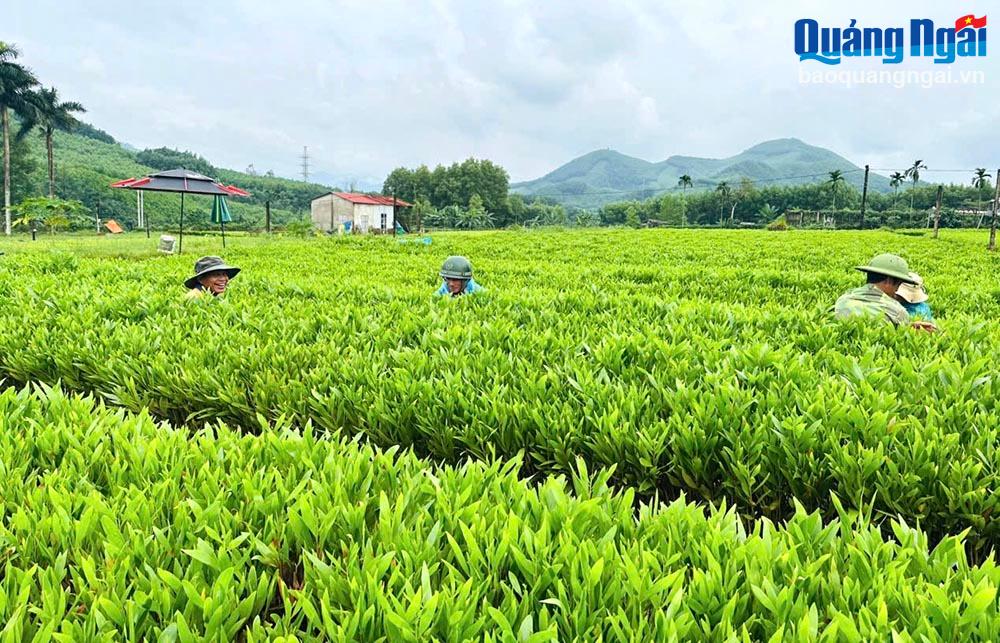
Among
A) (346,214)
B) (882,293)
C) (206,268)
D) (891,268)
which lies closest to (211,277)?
(206,268)

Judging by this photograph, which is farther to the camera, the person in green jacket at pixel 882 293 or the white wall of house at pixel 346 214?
the white wall of house at pixel 346 214

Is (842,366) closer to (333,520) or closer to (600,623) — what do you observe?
(600,623)

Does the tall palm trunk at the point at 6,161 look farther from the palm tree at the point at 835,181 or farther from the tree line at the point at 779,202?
the palm tree at the point at 835,181

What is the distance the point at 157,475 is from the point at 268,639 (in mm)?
1050

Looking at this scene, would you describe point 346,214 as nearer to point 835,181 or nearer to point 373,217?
point 373,217

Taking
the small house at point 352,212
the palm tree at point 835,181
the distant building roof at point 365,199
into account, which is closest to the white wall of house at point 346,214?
the small house at point 352,212

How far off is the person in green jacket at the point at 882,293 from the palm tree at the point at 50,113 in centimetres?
4702

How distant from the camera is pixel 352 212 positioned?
64250mm

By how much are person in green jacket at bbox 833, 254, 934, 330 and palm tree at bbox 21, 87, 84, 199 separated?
47.0 meters

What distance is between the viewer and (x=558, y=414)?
112 inches

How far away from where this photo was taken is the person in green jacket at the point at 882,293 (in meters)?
5.39

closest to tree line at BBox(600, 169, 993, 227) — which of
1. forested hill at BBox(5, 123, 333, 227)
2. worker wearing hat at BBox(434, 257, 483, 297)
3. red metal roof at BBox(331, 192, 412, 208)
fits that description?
red metal roof at BBox(331, 192, 412, 208)

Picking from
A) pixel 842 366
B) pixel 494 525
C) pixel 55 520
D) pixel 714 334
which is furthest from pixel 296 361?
pixel 842 366

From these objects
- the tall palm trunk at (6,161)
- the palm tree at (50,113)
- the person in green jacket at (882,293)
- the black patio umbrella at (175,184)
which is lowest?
the person in green jacket at (882,293)
